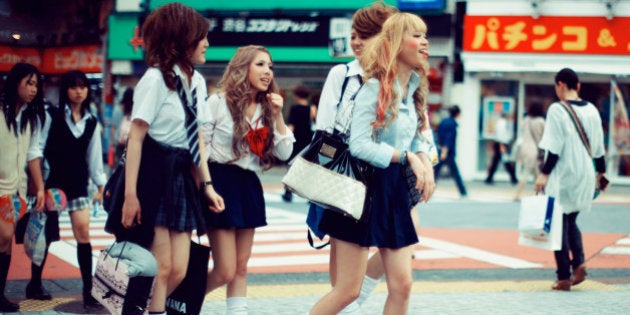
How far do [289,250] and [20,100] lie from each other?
13.7ft

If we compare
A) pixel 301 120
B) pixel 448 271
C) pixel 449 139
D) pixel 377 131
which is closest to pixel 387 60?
pixel 377 131

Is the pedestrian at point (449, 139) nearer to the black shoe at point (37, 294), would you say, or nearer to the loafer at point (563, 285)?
the loafer at point (563, 285)

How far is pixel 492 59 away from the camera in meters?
22.6

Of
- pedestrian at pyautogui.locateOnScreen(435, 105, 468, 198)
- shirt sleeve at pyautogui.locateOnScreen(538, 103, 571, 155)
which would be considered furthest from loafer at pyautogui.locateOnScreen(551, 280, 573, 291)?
pedestrian at pyautogui.locateOnScreen(435, 105, 468, 198)

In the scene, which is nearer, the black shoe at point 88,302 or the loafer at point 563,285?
the black shoe at point 88,302

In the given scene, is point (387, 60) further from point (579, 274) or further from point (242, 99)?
point (579, 274)

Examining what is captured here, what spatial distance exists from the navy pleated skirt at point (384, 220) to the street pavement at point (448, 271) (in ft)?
6.57

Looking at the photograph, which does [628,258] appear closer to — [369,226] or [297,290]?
[297,290]

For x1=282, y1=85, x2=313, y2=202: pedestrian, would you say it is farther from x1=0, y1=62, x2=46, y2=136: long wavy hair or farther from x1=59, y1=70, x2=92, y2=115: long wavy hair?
x1=0, y1=62, x2=46, y2=136: long wavy hair

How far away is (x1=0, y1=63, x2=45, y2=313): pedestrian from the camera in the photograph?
5.73 m

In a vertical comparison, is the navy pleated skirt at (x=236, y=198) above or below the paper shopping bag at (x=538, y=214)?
above

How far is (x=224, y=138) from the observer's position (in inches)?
187

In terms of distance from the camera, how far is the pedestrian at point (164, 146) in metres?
4.11

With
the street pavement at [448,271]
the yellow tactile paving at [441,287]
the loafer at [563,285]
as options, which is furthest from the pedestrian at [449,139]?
the loafer at [563,285]
